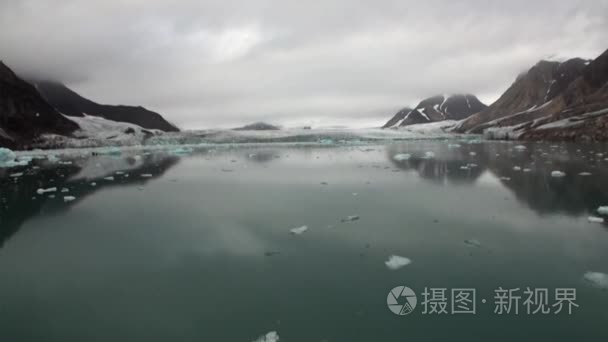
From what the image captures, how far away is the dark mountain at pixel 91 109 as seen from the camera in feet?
427

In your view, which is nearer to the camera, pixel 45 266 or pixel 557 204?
pixel 45 266

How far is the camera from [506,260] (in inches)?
180

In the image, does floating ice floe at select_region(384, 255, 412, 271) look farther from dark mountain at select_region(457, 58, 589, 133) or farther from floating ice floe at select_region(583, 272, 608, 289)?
dark mountain at select_region(457, 58, 589, 133)

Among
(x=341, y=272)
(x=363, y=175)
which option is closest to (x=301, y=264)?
(x=341, y=272)

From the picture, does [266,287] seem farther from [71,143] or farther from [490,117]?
[490,117]

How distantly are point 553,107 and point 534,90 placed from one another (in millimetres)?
40314

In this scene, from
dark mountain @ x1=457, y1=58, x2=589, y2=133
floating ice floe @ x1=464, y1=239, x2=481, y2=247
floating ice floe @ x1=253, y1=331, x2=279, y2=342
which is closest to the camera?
floating ice floe @ x1=253, y1=331, x2=279, y2=342

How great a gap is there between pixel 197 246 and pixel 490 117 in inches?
5395

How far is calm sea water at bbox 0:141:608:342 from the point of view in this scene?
3.24m

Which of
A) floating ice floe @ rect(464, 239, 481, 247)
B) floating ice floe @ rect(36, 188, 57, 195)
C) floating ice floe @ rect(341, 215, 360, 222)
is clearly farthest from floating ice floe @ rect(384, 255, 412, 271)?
floating ice floe @ rect(36, 188, 57, 195)

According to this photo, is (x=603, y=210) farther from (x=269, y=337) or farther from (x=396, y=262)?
(x=269, y=337)

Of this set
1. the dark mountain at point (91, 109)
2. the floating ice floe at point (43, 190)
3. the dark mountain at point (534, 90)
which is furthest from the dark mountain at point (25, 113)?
the dark mountain at point (534, 90)

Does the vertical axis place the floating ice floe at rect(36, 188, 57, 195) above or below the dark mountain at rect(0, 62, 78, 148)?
below

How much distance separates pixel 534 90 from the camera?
4877 inches
